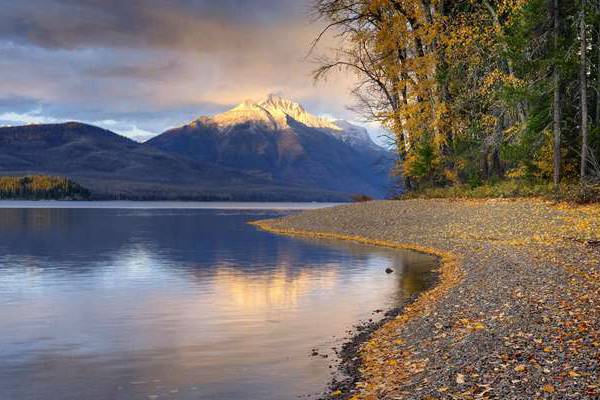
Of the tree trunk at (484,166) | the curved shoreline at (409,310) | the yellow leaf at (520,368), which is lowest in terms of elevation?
the curved shoreline at (409,310)

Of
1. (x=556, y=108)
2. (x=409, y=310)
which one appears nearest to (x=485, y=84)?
(x=556, y=108)

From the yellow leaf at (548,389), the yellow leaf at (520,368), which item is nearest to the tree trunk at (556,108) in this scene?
the yellow leaf at (520,368)

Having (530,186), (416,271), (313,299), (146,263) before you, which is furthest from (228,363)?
(530,186)

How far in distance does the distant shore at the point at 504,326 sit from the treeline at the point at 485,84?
8171 millimetres

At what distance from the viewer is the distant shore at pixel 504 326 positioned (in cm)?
1087

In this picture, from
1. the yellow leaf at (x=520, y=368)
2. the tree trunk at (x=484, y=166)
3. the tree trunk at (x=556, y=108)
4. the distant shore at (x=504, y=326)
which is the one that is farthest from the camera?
the tree trunk at (x=484, y=166)

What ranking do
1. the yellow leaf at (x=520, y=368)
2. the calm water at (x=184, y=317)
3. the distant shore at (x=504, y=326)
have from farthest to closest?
the calm water at (x=184, y=317) → the yellow leaf at (x=520, y=368) → the distant shore at (x=504, y=326)

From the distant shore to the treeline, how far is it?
8171 millimetres

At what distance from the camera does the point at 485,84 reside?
4647cm

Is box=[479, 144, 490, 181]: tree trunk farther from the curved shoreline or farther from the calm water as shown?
the calm water

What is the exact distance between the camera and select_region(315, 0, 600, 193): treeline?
41.7 meters

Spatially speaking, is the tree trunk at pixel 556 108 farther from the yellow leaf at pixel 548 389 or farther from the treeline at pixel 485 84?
the yellow leaf at pixel 548 389

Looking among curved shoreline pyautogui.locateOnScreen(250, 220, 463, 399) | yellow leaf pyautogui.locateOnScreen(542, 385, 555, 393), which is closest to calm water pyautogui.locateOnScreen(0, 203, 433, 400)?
curved shoreline pyautogui.locateOnScreen(250, 220, 463, 399)

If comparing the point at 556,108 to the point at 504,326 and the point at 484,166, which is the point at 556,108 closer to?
the point at 484,166
